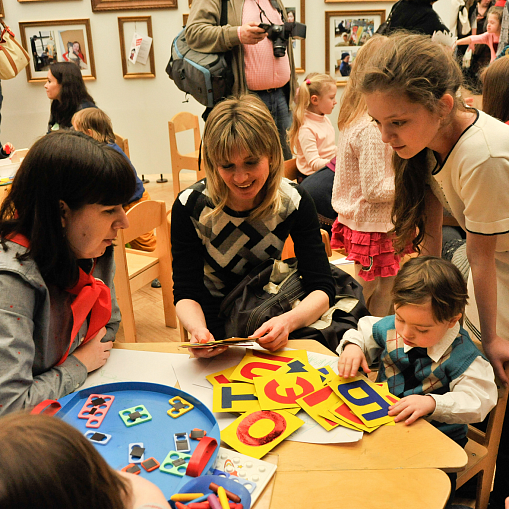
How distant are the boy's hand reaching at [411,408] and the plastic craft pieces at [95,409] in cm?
62

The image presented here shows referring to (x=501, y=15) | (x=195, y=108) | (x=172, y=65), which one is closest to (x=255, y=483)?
(x=172, y=65)

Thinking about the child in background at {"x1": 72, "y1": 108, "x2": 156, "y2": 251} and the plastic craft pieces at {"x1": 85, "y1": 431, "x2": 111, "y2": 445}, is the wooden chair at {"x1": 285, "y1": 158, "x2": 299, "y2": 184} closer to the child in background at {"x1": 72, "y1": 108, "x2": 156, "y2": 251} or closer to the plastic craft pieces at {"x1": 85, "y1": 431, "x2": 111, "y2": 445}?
the child in background at {"x1": 72, "y1": 108, "x2": 156, "y2": 251}

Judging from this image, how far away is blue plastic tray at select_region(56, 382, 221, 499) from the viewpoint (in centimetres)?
96

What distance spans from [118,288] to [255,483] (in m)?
1.83

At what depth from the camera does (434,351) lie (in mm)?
1370

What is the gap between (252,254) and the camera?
1767 mm

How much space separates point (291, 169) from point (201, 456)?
315cm

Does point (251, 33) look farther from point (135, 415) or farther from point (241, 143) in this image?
point (135, 415)

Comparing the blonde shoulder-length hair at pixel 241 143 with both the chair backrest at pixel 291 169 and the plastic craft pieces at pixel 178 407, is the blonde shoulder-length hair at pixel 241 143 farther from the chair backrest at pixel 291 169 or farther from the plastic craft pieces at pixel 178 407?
the chair backrest at pixel 291 169

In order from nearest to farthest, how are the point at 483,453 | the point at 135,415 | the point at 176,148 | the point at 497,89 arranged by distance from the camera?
the point at 135,415 < the point at 483,453 < the point at 497,89 < the point at 176,148

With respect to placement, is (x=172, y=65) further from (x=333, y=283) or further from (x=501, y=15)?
(x=501, y=15)

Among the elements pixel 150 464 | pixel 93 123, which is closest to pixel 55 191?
pixel 150 464

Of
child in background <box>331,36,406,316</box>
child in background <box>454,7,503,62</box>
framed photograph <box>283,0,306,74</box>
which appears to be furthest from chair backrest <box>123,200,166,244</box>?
framed photograph <box>283,0,306,74</box>

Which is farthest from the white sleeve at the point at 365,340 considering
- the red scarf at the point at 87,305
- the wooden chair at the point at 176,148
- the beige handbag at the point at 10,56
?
the beige handbag at the point at 10,56
